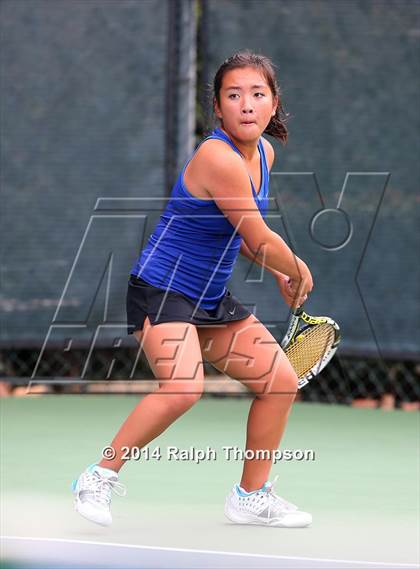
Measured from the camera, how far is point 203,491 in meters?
5.04

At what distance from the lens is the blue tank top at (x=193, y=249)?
14.1 ft

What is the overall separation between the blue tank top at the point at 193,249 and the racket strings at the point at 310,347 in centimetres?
40

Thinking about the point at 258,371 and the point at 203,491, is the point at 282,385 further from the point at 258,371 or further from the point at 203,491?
the point at 203,491

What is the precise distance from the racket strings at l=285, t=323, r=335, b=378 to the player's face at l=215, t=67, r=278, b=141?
0.71m

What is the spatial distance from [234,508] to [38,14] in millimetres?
3583

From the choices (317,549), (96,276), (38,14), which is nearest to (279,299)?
(96,276)

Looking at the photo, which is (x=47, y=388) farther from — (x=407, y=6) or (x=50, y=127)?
(x=407, y=6)

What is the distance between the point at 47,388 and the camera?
7.75 metres

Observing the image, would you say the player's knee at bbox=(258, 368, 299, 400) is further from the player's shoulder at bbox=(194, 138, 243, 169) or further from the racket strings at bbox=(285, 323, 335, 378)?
the player's shoulder at bbox=(194, 138, 243, 169)

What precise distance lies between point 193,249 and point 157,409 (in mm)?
522

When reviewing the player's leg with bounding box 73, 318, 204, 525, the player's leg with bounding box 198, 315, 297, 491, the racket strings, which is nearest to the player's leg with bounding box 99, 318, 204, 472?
the player's leg with bounding box 73, 318, 204, 525

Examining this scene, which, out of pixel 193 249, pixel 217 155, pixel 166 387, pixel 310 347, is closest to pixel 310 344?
pixel 310 347

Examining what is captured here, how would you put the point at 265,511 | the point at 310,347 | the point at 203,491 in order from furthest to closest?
the point at 203,491, the point at 310,347, the point at 265,511

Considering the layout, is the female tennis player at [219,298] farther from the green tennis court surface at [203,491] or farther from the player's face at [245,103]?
the green tennis court surface at [203,491]
